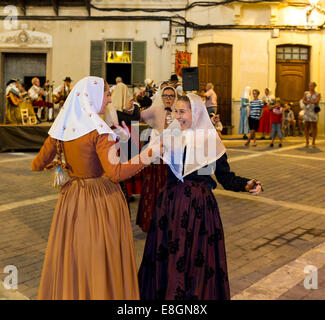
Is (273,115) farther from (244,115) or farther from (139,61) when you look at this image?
(139,61)

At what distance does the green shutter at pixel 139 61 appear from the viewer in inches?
635

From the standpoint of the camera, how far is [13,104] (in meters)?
12.5

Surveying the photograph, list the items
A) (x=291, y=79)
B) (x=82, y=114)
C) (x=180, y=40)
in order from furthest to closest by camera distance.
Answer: (x=291, y=79), (x=180, y=40), (x=82, y=114)

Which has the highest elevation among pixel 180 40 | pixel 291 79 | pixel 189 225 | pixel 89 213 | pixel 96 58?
pixel 180 40

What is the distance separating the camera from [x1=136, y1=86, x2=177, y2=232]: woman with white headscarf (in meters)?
4.78

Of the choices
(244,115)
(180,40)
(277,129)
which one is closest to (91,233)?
(277,129)

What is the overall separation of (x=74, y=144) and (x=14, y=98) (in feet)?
35.6

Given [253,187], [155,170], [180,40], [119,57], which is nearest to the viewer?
[253,187]

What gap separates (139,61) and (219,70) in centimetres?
317

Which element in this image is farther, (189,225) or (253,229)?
(253,229)

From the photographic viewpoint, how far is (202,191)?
9.65 ft

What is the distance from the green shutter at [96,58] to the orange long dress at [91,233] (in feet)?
46.3

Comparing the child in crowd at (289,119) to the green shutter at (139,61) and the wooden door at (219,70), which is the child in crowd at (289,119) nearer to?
the wooden door at (219,70)
